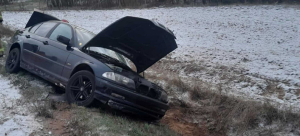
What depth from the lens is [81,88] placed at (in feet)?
19.2

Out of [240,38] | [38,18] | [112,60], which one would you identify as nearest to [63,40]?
[112,60]

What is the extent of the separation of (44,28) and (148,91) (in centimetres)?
322

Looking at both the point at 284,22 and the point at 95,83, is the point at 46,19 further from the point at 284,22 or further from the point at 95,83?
the point at 284,22

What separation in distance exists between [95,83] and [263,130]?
3356mm

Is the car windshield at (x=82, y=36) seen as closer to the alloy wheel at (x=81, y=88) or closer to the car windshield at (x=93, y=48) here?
the car windshield at (x=93, y=48)

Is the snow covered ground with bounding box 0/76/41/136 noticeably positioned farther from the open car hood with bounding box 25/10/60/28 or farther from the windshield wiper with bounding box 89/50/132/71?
the open car hood with bounding box 25/10/60/28

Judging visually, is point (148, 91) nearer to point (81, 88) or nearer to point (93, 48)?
point (81, 88)

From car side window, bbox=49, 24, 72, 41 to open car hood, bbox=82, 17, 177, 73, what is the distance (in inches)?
34.4

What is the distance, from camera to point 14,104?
565cm

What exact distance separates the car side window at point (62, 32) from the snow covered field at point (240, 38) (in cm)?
421

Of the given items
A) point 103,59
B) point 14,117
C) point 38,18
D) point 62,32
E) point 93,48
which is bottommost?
point 14,117

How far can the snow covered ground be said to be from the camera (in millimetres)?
4598

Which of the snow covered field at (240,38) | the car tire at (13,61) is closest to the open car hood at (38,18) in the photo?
the car tire at (13,61)

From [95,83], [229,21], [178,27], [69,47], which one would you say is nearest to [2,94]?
[69,47]
